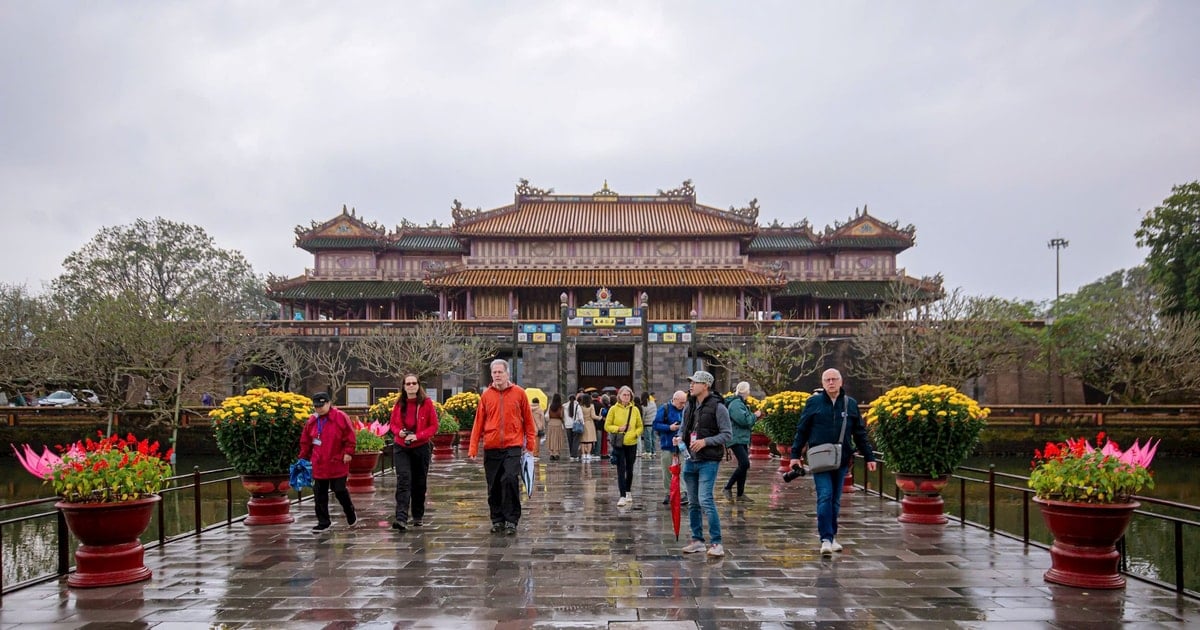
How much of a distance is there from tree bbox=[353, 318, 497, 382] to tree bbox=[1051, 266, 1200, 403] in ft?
75.1

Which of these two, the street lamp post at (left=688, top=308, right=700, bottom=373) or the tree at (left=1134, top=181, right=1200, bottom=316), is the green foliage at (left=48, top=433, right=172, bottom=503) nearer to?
the street lamp post at (left=688, top=308, right=700, bottom=373)

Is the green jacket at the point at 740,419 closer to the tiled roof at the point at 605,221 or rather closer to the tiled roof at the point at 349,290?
the tiled roof at the point at 605,221

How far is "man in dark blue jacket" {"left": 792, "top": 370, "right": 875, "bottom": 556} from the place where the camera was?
7.21 meters

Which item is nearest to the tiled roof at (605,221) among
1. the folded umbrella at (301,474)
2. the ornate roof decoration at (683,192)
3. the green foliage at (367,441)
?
the ornate roof decoration at (683,192)

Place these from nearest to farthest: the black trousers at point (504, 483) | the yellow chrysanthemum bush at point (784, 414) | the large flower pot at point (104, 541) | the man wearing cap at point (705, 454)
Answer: the large flower pot at point (104, 541)
the man wearing cap at point (705, 454)
the black trousers at point (504, 483)
the yellow chrysanthemum bush at point (784, 414)

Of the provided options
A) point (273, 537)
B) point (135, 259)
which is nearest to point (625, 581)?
point (273, 537)

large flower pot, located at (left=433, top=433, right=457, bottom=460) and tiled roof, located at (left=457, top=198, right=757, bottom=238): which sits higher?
tiled roof, located at (left=457, top=198, right=757, bottom=238)

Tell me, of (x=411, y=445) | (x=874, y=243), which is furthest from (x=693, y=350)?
(x=411, y=445)

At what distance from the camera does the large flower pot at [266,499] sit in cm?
910

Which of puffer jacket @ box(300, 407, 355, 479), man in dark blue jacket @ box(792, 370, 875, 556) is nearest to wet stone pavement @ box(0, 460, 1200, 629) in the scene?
man in dark blue jacket @ box(792, 370, 875, 556)

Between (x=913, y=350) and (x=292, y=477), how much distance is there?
23.1 m

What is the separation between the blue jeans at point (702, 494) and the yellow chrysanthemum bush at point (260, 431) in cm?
451

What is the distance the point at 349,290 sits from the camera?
42531 millimetres

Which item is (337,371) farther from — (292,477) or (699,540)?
(699,540)
